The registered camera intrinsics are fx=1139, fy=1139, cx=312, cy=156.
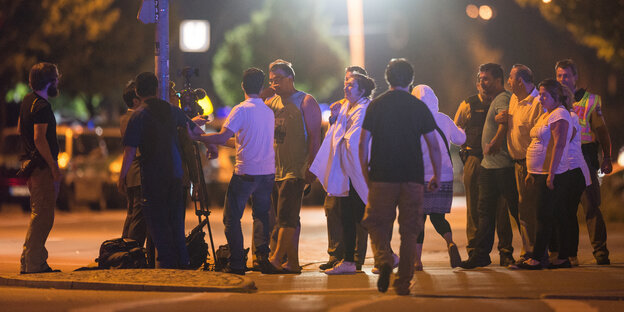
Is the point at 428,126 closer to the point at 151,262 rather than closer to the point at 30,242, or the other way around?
the point at 151,262

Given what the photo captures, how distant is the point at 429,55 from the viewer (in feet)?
172

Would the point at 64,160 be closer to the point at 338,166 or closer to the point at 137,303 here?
the point at 338,166

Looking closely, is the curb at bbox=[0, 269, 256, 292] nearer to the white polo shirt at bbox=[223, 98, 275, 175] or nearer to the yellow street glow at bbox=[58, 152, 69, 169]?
the white polo shirt at bbox=[223, 98, 275, 175]

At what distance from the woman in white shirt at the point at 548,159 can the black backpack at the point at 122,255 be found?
371cm

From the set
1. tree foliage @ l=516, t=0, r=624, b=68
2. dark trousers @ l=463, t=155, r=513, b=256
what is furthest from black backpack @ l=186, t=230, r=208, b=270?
tree foliage @ l=516, t=0, r=624, b=68

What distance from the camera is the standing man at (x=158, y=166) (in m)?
10.5

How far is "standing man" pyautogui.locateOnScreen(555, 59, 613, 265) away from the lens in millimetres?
11867

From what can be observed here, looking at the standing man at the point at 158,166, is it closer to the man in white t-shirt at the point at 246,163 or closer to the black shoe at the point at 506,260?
the man in white t-shirt at the point at 246,163

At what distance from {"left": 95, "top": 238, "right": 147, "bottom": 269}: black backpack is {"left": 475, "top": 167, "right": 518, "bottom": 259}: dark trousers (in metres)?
3.36

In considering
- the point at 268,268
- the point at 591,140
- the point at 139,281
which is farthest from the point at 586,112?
the point at 139,281

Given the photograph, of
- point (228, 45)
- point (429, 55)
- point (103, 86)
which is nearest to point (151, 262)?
point (103, 86)

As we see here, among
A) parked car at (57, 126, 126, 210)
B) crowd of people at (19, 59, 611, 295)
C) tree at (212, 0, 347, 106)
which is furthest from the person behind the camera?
tree at (212, 0, 347, 106)

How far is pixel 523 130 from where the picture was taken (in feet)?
37.3

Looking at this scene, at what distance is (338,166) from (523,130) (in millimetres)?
1899
